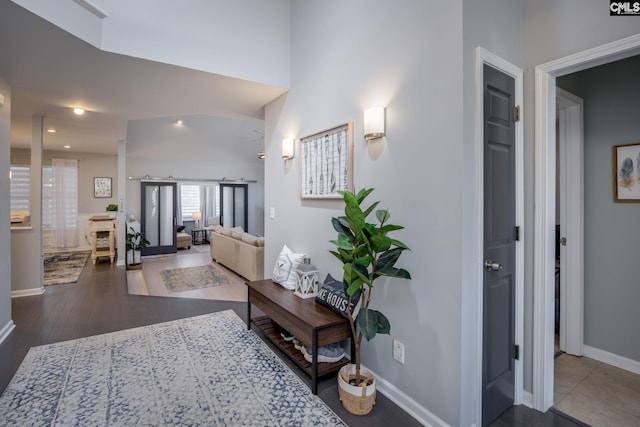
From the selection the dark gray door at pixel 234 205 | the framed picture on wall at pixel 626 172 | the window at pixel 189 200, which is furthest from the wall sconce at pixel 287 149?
the window at pixel 189 200

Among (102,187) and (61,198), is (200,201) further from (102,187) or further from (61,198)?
(61,198)

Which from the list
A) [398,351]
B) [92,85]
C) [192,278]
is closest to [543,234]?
[398,351]

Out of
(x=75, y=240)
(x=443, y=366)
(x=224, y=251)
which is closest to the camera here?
(x=443, y=366)

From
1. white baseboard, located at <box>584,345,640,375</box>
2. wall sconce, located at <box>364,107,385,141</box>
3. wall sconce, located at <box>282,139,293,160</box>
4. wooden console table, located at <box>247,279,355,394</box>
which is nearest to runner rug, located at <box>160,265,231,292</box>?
wooden console table, located at <box>247,279,355,394</box>

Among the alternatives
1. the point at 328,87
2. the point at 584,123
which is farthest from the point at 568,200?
the point at 328,87

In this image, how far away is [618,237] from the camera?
2.50m

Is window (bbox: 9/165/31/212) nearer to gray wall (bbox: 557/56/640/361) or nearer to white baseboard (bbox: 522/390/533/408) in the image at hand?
white baseboard (bbox: 522/390/533/408)

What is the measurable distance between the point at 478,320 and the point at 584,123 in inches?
82.8

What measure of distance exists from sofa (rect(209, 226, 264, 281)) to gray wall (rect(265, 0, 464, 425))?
243 centimetres

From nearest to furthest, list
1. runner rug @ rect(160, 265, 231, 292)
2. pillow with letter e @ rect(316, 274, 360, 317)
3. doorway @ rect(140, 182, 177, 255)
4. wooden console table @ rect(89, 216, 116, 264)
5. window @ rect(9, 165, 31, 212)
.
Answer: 1. pillow with letter e @ rect(316, 274, 360, 317)
2. runner rug @ rect(160, 265, 231, 292)
3. wooden console table @ rect(89, 216, 116, 264)
4. window @ rect(9, 165, 31, 212)
5. doorway @ rect(140, 182, 177, 255)

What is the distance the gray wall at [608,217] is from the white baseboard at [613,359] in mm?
33

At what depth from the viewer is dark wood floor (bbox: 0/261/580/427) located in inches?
76.7

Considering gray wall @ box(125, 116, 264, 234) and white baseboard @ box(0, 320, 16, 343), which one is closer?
white baseboard @ box(0, 320, 16, 343)

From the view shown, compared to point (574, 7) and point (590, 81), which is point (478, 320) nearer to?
point (574, 7)
